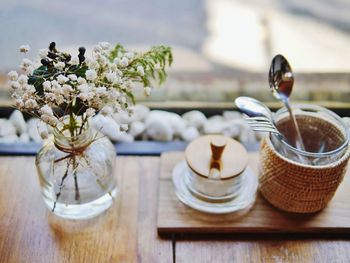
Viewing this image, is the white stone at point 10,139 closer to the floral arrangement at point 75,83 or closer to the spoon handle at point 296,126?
the floral arrangement at point 75,83

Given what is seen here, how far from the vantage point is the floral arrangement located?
0.70m

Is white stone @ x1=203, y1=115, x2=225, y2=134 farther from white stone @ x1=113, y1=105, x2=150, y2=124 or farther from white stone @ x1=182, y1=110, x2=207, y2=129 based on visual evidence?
white stone @ x1=113, y1=105, x2=150, y2=124

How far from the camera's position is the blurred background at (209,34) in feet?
4.35

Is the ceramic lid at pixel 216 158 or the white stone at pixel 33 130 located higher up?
the ceramic lid at pixel 216 158

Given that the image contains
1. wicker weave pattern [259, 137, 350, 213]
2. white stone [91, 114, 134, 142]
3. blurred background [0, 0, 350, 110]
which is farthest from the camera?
blurred background [0, 0, 350, 110]

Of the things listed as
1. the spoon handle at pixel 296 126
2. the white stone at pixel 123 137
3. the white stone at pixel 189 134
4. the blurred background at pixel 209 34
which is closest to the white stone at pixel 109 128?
the white stone at pixel 123 137

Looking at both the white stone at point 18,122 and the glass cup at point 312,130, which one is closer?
the glass cup at point 312,130

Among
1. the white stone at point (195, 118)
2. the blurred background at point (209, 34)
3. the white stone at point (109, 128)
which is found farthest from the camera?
the blurred background at point (209, 34)

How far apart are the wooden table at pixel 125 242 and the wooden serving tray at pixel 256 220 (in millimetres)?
15

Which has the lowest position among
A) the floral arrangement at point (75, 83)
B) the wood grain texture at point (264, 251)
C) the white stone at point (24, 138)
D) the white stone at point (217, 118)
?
the white stone at point (24, 138)

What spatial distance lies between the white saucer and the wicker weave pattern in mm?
37

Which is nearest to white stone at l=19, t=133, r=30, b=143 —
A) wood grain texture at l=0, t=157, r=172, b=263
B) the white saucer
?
wood grain texture at l=0, t=157, r=172, b=263

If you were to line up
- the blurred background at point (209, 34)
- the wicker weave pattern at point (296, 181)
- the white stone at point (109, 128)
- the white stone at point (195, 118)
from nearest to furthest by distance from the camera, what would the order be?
the wicker weave pattern at point (296, 181), the white stone at point (109, 128), the white stone at point (195, 118), the blurred background at point (209, 34)

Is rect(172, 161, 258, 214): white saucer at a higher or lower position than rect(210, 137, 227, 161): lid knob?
lower
